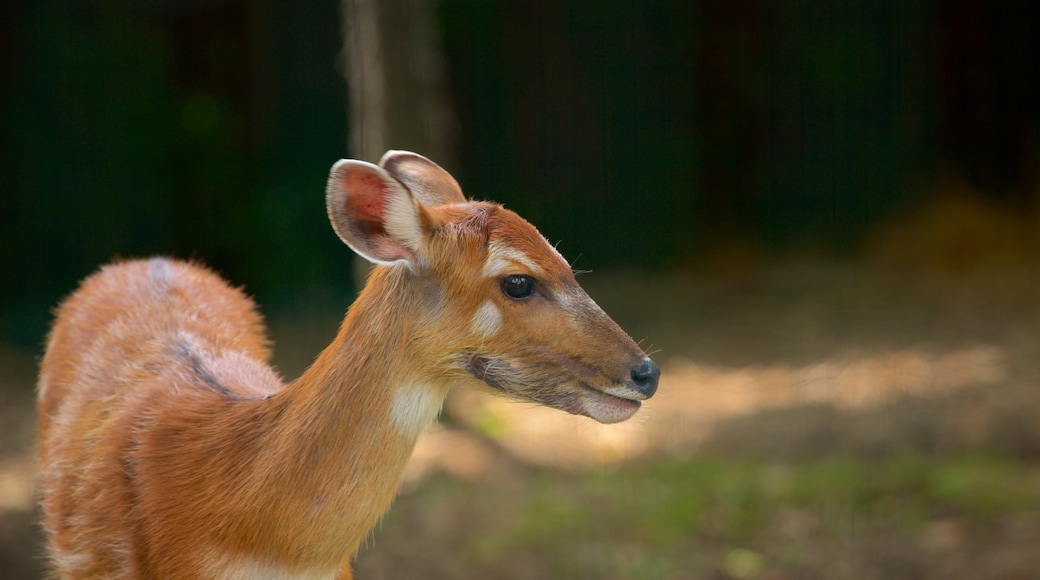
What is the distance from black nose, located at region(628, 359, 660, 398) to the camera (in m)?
2.70

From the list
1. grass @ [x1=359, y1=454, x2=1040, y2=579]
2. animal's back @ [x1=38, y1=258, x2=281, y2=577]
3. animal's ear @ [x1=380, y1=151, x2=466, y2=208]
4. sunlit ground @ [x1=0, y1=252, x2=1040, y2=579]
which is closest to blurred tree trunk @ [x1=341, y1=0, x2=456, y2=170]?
sunlit ground @ [x1=0, y1=252, x2=1040, y2=579]

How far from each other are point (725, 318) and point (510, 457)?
121 inches

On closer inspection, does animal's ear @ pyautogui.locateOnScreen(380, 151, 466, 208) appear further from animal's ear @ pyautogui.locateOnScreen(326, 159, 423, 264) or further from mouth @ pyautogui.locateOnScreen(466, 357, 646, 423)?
mouth @ pyautogui.locateOnScreen(466, 357, 646, 423)

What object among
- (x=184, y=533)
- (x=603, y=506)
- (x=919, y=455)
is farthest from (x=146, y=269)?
(x=919, y=455)

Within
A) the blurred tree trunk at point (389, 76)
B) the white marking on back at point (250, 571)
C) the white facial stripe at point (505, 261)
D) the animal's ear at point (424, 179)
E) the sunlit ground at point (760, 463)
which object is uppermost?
the animal's ear at point (424, 179)

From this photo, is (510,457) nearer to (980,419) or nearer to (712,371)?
(712,371)

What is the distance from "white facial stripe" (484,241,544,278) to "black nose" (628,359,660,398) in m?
0.33

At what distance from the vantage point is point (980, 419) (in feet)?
21.1

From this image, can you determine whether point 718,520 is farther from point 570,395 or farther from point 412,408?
point 412,408

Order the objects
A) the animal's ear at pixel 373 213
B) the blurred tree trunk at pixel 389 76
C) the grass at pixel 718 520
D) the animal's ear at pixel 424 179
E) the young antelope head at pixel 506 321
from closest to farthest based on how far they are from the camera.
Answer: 1. the animal's ear at pixel 373 213
2. the young antelope head at pixel 506 321
3. the animal's ear at pixel 424 179
4. the grass at pixel 718 520
5. the blurred tree trunk at pixel 389 76

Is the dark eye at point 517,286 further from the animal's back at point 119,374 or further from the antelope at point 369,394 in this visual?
the animal's back at point 119,374

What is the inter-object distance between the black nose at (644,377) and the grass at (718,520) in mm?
2726

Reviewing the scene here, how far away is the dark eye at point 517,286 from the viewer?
2.72 meters

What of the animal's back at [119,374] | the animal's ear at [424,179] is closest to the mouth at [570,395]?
the animal's ear at [424,179]
